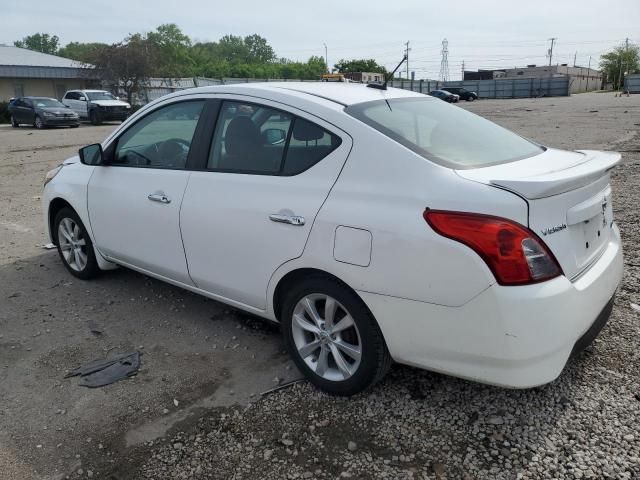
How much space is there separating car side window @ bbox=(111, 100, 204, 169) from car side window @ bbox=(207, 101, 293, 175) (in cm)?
26

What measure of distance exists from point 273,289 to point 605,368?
78.2 inches

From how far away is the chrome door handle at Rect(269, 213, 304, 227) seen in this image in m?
2.86

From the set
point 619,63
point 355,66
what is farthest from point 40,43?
point 619,63

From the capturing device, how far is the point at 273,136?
3.20 meters

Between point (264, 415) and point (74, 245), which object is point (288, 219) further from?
point (74, 245)

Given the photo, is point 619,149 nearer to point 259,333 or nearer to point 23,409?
point 259,333

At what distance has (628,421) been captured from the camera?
2682 mm

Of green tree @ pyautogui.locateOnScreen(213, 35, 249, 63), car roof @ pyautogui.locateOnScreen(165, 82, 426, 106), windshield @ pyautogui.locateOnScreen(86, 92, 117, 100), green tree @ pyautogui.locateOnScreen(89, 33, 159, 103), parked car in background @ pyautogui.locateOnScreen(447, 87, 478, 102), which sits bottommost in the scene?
car roof @ pyautogui.locateOnScreen(165, 82, 426, 106)

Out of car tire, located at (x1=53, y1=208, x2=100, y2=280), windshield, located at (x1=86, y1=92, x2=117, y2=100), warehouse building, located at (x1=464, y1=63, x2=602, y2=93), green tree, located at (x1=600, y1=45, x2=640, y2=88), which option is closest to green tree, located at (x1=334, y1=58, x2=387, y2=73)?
warehouse building, located at (x1=464, y1=63, x2=602, y2=93)

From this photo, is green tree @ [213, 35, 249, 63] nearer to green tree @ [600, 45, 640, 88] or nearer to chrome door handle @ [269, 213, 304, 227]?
green tree @ [600, 45, 640, 88]

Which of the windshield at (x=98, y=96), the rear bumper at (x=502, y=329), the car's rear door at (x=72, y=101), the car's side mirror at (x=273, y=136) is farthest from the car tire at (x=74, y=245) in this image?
the windshield at (x=98, y=96)

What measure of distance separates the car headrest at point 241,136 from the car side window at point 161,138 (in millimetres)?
340

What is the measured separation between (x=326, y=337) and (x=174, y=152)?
5.75 feet

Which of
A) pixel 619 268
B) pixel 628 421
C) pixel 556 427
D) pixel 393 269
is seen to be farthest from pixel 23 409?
pixel 619 268
